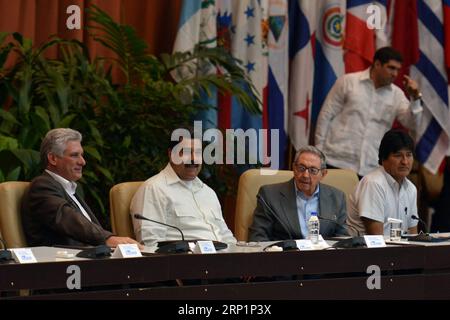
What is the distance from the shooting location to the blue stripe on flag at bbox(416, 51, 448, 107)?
26.0 feet

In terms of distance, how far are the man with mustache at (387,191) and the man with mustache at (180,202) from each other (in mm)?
773

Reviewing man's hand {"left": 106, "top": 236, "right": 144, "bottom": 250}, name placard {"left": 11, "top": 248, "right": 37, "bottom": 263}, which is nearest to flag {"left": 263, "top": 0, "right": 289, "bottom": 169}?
man's hand {"left": 106, "top": 236, "right": 144, "bottom": 250}

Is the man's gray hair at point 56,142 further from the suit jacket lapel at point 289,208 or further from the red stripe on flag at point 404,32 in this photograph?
the red stripe on flag at point 404,32

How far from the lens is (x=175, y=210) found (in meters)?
5.34

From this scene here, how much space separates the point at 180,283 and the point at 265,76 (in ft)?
11.5

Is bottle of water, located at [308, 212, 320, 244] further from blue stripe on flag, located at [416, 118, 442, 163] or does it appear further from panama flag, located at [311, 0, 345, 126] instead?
blue stripe on flag, located at [416, 118, 442, 163]

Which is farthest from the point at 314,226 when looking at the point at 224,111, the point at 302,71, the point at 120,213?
the point at 302,71

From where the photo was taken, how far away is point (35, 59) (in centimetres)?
621

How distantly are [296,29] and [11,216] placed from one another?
3.55 m

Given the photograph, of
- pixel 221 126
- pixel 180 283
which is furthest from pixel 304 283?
pixel 221 126

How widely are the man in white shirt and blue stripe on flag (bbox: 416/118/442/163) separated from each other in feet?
1.77

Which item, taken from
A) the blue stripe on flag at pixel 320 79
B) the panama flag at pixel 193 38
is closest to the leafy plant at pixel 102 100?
the panama flag at pixel 193 38

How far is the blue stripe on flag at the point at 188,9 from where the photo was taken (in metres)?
7.18
